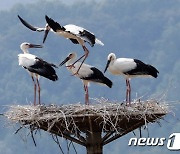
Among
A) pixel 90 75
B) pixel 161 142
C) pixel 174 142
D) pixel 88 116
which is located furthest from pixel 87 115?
pixel 174 142

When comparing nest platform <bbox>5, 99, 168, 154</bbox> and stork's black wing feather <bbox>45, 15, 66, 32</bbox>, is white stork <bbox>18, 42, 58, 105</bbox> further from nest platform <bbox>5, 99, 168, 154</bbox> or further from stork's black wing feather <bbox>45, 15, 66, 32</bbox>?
nest platform <bbox>5, 99, 168, 154</bbox>

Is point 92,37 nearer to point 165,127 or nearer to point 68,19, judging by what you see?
point 165,127

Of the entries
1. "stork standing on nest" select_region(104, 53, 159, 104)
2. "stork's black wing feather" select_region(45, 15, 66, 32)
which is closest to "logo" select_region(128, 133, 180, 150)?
"stork standing on nest" select_region(104, 53, 159, 104)

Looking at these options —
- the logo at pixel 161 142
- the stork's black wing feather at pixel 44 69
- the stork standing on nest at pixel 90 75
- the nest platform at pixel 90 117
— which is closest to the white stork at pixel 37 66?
the stork's black wing feather at pixel 44 69

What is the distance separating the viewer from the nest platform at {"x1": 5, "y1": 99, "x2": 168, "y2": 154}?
1134 centimetres

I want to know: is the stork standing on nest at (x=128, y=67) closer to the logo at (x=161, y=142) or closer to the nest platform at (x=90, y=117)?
the logo at (x=161, y=142)

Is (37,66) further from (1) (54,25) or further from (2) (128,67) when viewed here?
(2) (128,67)

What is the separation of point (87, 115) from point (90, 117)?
0.10m

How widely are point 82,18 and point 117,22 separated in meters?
5.49

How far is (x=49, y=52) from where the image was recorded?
98625 millimetres

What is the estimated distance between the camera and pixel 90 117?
37.3ft

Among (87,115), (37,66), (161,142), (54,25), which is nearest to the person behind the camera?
(87,115)

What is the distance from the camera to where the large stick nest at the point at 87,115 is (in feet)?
37.1

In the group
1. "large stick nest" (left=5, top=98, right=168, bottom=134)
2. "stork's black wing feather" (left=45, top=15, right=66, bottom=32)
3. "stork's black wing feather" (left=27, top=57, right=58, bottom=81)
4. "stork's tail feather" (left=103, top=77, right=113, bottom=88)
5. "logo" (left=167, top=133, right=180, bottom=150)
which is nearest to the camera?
"large stick nest" (left=5, top=98, right=168, bottom=134)
